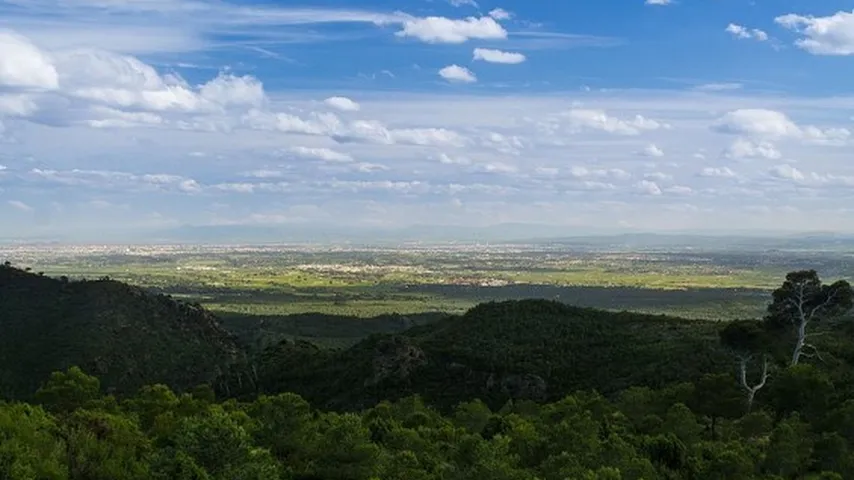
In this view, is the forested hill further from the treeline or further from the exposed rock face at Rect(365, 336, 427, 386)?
the treeline

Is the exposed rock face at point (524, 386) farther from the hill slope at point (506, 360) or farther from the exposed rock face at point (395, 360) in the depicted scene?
the exposed rock face at point (395, 360)

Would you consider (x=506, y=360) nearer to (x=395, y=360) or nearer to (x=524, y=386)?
(x=524, y=386)

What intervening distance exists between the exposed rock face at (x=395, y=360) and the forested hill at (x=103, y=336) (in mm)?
25300

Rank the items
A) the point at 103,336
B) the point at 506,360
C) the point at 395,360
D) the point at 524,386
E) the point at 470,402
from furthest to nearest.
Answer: the point at 103,336 < the point at 395,360 < the point at 506,360 < the point at 524,386 < the point at 470,402

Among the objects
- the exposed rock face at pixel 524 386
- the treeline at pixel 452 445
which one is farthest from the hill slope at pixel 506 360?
the treeline at pixel 452 445

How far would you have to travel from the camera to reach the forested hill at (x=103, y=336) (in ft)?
326

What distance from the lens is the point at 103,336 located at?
354ft

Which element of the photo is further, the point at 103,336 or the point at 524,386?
the point at 103,336

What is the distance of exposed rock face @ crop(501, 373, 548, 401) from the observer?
81.4m

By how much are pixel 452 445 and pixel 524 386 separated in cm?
4568

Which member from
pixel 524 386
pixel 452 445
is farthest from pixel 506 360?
pixel 452 445

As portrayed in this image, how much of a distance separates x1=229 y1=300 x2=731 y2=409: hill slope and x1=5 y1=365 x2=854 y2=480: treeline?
28846 mm

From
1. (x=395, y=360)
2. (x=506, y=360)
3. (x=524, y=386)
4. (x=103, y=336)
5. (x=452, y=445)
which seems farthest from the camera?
(x=103, y=336)

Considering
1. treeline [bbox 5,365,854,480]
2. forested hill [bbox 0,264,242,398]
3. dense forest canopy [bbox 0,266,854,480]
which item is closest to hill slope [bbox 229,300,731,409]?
dense forest canopy [bbox 0,266,854,480]
